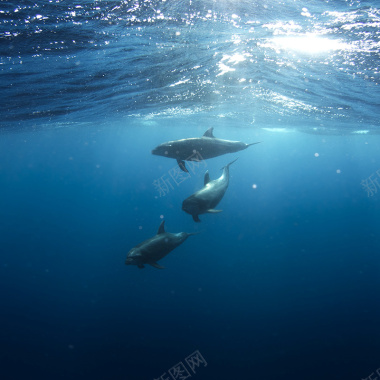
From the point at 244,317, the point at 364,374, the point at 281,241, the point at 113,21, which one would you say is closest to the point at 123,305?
the point at 244,317

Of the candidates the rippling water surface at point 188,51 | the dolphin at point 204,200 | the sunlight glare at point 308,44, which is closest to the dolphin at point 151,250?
the dolphin at point 204,200

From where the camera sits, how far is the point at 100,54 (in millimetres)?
11008

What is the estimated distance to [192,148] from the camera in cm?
759

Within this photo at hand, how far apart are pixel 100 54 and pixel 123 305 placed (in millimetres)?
17250

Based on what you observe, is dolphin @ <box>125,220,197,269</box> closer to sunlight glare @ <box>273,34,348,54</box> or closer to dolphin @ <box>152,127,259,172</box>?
dolphin @ <box>152,127,259,172</box>

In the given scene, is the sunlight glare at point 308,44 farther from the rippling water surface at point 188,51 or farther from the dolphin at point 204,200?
the dolphin at point 204,200

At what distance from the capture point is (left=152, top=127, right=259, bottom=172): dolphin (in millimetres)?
7469

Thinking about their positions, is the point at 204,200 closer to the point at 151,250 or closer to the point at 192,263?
the point at 151,250

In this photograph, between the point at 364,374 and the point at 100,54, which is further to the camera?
the point at 364,374

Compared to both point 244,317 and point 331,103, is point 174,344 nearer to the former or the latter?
point 244,317

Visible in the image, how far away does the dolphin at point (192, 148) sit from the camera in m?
7.47

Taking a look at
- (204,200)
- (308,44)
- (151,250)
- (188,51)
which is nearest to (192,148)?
(204,200)

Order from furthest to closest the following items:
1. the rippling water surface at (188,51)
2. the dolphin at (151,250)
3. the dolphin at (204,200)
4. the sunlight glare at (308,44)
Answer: the sunlight glare at (308,44) < the rippling water surface at (188,51) < the dolphin at (151,250) < the dolphin at (204,200)

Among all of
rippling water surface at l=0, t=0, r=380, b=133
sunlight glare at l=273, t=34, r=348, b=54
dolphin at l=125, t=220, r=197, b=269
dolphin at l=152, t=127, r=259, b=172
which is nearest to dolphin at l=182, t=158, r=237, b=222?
dolphin at l=152, t=127, r=259, b=172
